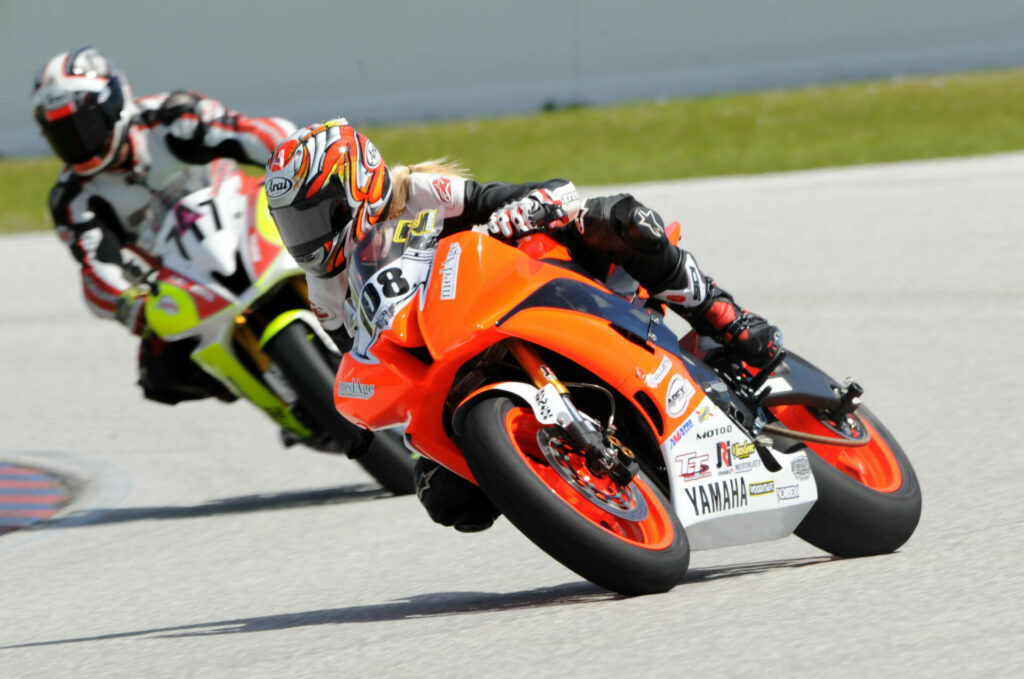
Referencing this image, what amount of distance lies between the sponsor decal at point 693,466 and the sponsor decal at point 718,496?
0.03 m

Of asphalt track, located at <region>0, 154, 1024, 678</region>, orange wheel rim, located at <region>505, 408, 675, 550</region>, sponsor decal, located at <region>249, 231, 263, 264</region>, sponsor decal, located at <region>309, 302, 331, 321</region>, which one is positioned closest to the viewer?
asphalt track, located at <region>0, 154, 1024, 678</region>

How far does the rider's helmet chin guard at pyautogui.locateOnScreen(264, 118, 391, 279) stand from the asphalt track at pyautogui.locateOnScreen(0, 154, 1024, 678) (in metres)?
1.04

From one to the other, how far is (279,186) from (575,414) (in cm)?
106

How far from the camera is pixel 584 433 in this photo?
3.87 metres

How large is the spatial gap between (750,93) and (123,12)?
32.7 feet

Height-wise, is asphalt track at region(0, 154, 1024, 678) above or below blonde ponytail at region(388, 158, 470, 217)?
below

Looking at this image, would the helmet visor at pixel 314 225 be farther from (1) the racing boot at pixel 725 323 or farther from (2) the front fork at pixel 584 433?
(1) the racing boot at pixel 725 323

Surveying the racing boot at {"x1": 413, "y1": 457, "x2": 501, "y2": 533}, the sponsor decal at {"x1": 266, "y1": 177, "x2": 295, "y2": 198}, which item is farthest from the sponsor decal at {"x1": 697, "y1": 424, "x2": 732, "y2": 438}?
the sponsor decal at {"x1": 266, "y1": 177, "x2": 295, "y2": 198}

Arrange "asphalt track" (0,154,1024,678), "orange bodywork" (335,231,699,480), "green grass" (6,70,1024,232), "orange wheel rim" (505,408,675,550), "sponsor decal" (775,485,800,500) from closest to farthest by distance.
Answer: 1. "asphalt track" (0,154,1024,678)
2. "orange wheel rim" (505,408,675,550)
3. "orange bodywork" (335,231,699,480)
4. "sponsor decal" (775,485,800,500)
5. "green grass" (6,70,1024,232)

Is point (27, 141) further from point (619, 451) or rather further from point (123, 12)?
point (619, 451)

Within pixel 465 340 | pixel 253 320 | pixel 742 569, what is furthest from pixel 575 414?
pixel 253 320

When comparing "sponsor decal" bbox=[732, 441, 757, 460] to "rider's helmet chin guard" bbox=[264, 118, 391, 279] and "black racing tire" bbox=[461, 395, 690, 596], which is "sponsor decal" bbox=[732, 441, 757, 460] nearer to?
"black racing tire" bbox=[461, 395, 690, 596]

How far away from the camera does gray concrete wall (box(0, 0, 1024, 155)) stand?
21.0 m

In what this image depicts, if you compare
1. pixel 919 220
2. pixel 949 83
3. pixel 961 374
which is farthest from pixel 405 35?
pixel 961 374
